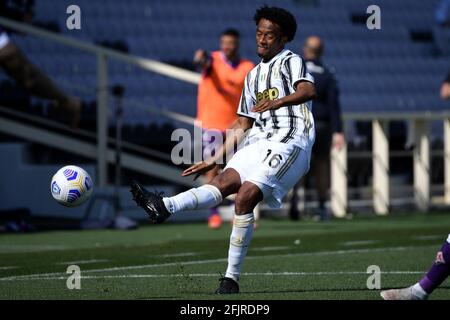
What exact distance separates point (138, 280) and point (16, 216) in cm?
630

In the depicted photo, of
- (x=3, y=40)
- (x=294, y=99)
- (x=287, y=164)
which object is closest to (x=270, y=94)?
(x=294, y=99)

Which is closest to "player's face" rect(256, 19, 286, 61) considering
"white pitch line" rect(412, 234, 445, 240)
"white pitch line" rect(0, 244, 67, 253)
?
"white pitch line" rect(0, 244, 67, 253)

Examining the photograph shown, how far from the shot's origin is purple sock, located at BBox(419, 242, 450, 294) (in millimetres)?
6375

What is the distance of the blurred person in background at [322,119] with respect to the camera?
15.6 metres

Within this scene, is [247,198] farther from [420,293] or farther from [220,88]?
[220,88]

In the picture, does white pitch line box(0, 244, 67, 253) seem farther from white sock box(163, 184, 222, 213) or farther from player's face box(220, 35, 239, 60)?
white sock box(163, 184, 222, 213)

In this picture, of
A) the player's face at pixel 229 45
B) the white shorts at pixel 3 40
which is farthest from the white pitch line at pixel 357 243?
the white shorts at pixel 3 40

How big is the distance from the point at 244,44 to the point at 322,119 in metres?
6.00

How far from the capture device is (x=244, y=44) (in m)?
21.5

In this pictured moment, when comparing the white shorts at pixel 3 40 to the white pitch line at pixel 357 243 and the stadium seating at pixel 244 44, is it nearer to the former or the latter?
the white pitch line at pixel 357 243

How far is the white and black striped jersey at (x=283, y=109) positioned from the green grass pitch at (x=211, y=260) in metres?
0.97
